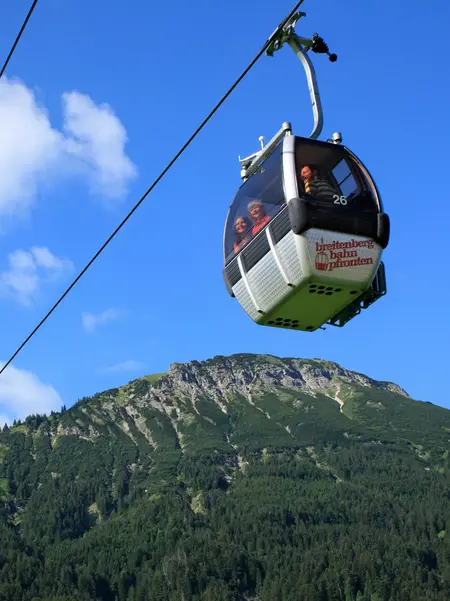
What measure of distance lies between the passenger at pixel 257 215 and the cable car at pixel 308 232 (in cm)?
2

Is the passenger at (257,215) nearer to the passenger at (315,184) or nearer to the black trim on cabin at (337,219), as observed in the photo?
the passenger at (315,184)

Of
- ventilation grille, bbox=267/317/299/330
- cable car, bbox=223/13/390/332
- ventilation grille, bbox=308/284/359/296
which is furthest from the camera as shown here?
ventilation grille, bbox=267/317/299/330

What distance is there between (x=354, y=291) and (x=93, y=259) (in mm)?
3587

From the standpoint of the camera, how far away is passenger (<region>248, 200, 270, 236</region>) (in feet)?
46.0

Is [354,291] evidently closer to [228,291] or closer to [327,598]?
[228,291]

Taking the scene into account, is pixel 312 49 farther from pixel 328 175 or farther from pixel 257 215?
pixel 257 215

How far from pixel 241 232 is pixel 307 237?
1.76 m

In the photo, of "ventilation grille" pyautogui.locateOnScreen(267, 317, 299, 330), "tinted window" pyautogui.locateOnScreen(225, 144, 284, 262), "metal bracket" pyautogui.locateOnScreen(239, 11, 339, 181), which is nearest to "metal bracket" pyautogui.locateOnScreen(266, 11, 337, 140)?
"metal bracket" pyautogui.locateOnScreen(239, 11, 339, 181)

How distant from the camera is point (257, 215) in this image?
14.2m

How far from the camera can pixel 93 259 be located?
1347 centimetres

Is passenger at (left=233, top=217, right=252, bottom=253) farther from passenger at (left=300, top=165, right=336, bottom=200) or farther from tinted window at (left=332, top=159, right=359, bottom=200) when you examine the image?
tinted window at (left=332, top=159, right=359, bottom=200)

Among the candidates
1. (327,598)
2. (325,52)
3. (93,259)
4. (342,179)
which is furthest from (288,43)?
(327,598)

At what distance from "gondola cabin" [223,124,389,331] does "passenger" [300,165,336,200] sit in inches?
0.5

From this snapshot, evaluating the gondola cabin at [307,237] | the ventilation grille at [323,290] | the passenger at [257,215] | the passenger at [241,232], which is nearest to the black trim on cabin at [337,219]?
the gondola cabin at [307,237]
